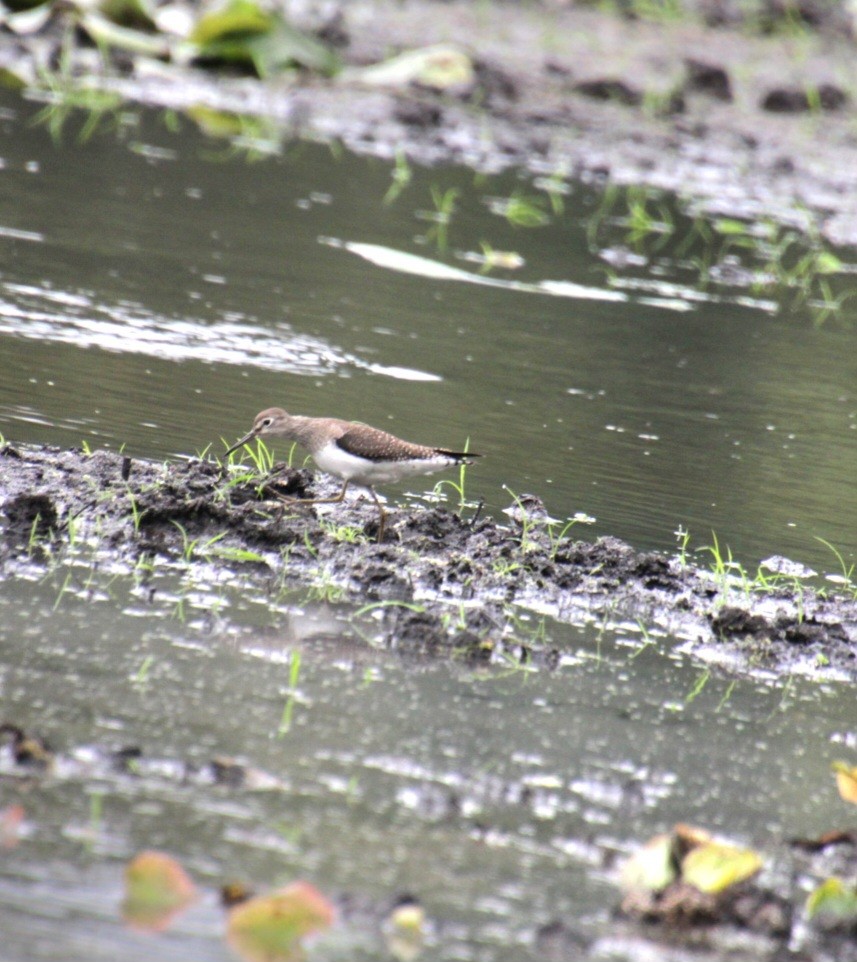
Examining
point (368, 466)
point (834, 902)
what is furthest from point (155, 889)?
point (368, 466)

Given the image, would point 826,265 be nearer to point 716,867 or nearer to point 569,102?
point 569,102

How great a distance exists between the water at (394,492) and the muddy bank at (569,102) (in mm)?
2060

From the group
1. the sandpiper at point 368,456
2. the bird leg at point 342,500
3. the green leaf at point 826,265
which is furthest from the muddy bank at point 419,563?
the green leaf at point 826,265

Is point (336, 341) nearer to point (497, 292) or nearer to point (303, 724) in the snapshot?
point (497, 292)

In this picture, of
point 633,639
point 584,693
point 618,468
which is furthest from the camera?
point 618,468

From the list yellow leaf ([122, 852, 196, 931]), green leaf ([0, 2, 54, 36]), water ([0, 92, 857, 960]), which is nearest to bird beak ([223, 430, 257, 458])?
water ([0, 92, 857, 960])

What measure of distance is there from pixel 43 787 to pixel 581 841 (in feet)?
4.62

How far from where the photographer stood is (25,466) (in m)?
6.82

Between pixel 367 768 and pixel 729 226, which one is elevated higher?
pixel 729 226

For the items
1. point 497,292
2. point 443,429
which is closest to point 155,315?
point 443,429

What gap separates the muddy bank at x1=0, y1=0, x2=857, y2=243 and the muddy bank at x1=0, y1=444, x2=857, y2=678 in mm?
9370

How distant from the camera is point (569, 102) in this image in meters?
20.5

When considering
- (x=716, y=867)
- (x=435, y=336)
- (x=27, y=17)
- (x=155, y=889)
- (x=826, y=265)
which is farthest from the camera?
(x=27, y=17)

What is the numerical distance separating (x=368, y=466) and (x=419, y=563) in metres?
0.54
